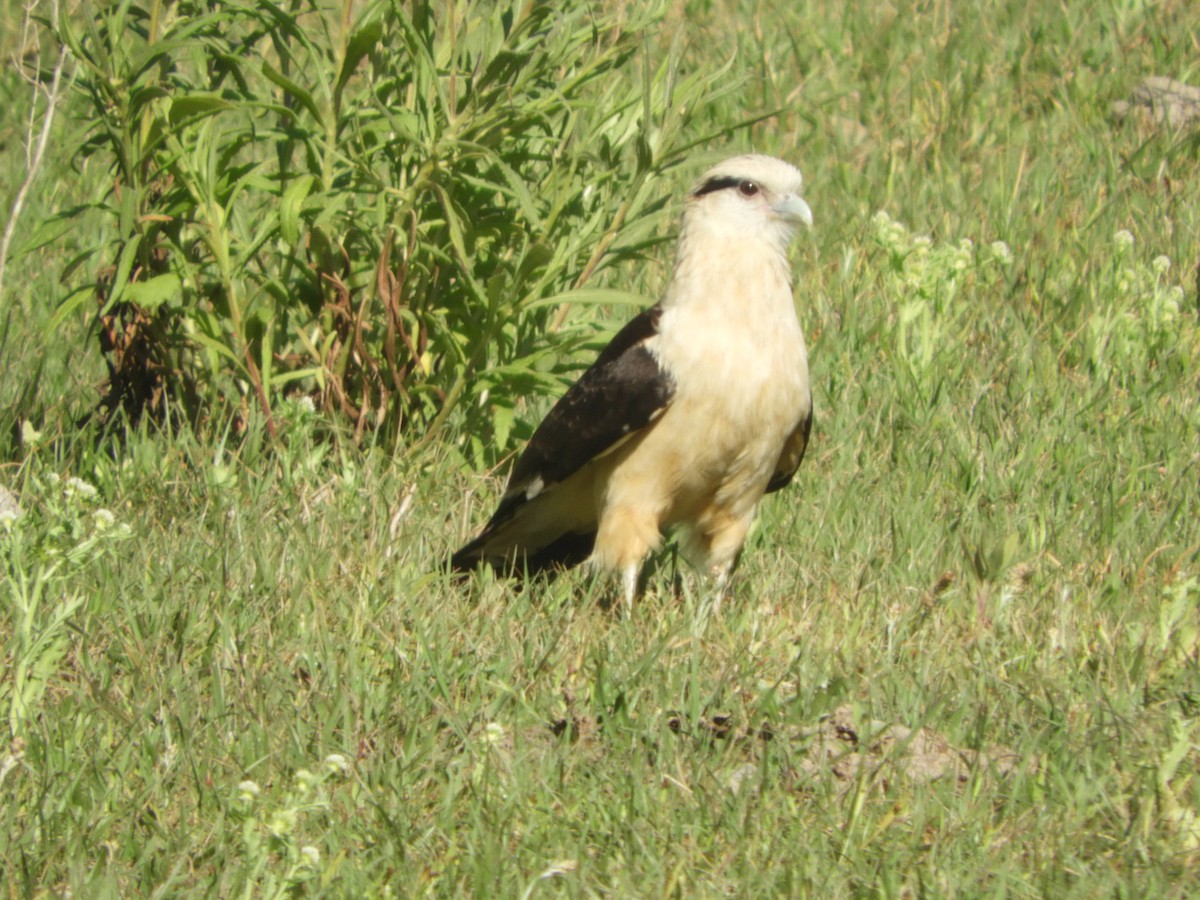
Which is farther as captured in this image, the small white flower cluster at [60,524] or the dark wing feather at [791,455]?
the dark wing feather at [791,455]

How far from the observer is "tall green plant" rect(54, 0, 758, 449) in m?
5.07

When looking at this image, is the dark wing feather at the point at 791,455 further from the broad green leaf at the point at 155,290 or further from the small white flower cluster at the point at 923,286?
the broad green leaf at the point at 155,290

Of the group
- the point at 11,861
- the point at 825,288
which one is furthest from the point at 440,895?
the point at 825,288

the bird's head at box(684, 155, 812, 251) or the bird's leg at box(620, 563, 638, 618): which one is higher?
the bird's head at box(684, 155, 812, 251)

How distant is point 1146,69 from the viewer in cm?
911

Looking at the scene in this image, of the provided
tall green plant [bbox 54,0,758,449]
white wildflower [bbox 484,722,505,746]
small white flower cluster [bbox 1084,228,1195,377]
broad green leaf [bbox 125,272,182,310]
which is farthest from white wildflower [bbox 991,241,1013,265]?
white wildflower [bbox 484,722,505,746]

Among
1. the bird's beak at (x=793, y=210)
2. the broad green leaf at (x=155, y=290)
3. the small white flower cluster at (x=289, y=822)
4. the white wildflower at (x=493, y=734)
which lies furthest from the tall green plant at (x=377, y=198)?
the small white flower cluster at (x=289, y=822)

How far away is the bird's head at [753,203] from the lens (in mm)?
5156

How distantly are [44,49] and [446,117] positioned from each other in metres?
5.34

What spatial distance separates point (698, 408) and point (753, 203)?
0.77m

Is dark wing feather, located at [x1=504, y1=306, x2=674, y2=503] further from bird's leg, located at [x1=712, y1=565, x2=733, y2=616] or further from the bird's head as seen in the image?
bird's leg, located at [x1=712, y1=565, x2=733, y2=616]

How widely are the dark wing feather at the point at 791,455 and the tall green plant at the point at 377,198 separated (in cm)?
87

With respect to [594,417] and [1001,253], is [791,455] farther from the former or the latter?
[1001,253]

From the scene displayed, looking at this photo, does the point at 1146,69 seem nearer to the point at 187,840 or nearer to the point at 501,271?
the point at 501,271
